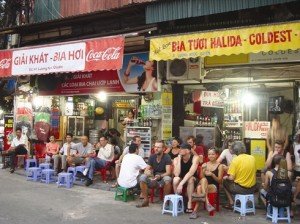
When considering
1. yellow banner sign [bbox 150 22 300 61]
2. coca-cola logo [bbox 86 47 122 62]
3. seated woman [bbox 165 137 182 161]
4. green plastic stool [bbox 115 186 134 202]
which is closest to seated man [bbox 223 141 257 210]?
seated woman [bbox 165 137 182 161]

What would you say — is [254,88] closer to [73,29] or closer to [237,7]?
[237,7]

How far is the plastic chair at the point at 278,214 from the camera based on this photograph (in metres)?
7.80

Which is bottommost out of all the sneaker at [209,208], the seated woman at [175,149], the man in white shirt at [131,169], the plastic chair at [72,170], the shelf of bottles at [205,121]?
the sneaker at [209,208]

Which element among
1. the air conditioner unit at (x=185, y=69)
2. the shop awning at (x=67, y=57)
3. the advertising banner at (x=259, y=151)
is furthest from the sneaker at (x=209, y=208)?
the air conditioner unit at (x=185, y=69)

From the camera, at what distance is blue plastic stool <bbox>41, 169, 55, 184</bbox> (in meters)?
12.0

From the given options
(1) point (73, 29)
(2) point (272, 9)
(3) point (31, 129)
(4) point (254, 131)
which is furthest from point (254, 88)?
(3) point (31, 129)

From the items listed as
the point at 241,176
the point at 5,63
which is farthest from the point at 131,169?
the point at 5,63

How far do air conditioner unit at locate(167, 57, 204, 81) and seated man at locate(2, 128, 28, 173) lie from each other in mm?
6260

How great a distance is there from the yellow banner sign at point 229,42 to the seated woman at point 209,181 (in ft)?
7.96

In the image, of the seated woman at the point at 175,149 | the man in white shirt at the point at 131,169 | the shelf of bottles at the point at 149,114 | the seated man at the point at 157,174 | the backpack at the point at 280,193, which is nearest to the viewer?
the backpack at the point at 280,193

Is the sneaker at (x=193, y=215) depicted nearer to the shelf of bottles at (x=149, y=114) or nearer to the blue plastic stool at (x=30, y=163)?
the shelf of bottles at (x=149, y=114)

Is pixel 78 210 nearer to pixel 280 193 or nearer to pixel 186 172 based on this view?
pixel 186 172

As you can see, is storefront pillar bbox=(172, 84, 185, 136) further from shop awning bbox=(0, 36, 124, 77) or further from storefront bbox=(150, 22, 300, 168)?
shop awning bbox=(0, 36, 124, 77)

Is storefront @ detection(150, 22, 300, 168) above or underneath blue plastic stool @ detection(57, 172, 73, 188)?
above
